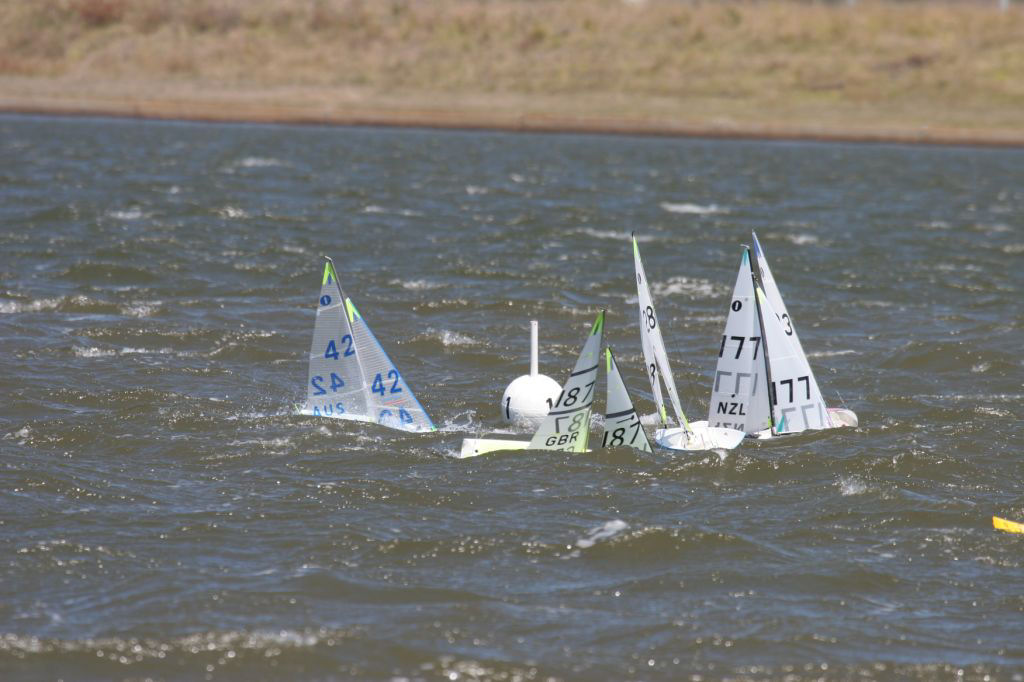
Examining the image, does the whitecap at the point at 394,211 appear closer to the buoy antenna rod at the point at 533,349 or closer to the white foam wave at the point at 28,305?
the white foam wave at the point at 28,305

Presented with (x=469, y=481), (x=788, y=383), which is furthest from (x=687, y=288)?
(x=469, y=481)

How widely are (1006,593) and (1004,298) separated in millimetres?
19516

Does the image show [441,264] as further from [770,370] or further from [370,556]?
[370,556]

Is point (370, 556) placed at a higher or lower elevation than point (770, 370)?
lower

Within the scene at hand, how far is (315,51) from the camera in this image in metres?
102

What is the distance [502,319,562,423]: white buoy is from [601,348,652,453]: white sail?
1.32 metres

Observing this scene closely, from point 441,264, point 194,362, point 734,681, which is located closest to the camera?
point 734,681

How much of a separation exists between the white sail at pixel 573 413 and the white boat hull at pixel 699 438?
1211mm

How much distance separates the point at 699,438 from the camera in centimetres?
2003

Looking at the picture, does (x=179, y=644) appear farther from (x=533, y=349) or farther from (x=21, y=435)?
(x=533, y=349)

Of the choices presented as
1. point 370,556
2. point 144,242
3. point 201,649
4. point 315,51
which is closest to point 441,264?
point 144,242

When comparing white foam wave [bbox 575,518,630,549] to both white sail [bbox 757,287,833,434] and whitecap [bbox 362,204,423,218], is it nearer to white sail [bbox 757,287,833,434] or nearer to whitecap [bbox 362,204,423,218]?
white sail [bbox 757,287,833,434]

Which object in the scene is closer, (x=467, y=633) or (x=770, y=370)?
(x=467, y=633)

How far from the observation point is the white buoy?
20781 millimetres
